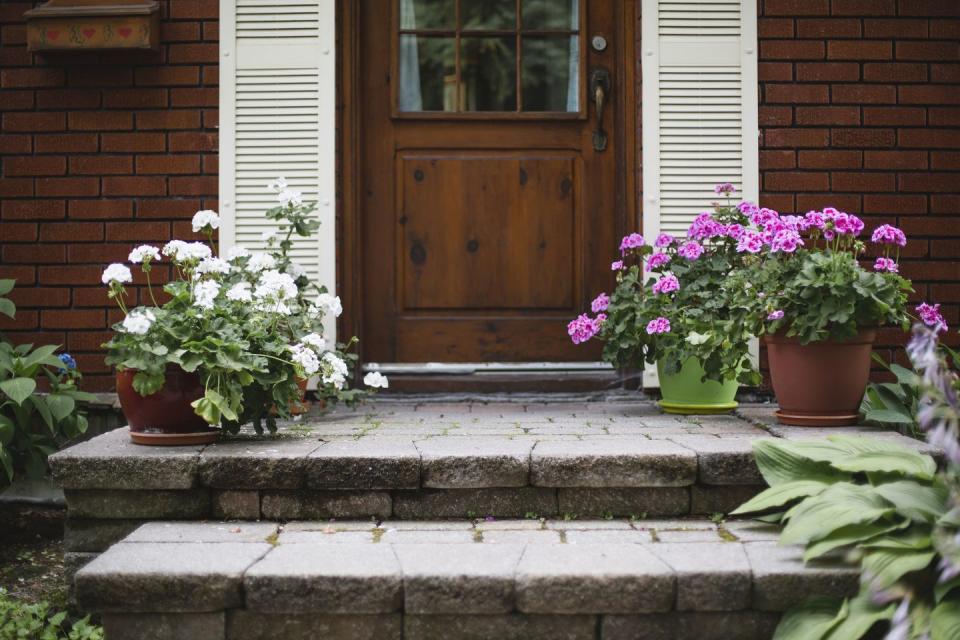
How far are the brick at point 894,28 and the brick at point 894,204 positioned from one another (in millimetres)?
695

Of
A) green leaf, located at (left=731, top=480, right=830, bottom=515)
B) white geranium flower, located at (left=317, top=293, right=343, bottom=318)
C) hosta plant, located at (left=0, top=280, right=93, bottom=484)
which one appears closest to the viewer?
green leaf, located at (left=731, top=480, right=830, bottom=515)

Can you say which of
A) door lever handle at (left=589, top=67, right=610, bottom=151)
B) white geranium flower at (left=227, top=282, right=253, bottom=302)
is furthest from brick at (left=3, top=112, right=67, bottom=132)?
door lever handle at (left=589, top=67, right=610, bottom=151)

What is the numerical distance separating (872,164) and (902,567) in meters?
2.54

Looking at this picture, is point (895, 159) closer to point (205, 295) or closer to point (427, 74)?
point (427, 74)

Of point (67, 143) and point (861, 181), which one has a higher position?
point (67, 143)

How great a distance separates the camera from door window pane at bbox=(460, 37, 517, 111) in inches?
169

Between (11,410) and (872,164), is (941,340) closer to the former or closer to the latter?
(872,164)

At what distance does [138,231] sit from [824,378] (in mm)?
2827

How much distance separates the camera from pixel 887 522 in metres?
2.11

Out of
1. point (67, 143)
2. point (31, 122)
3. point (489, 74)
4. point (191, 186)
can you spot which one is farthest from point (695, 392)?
point (31, 122)

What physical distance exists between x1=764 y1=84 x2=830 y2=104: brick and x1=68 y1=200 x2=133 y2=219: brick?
2815mm

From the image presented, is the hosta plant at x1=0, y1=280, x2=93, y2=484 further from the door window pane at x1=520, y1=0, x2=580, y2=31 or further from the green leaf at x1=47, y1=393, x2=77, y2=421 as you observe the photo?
the door window pane at x1=520, y1=0, x2=580, y2=31

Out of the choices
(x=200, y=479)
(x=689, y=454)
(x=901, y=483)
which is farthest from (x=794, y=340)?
(x=200, y=479)

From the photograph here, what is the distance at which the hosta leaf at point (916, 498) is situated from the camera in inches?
81.5
